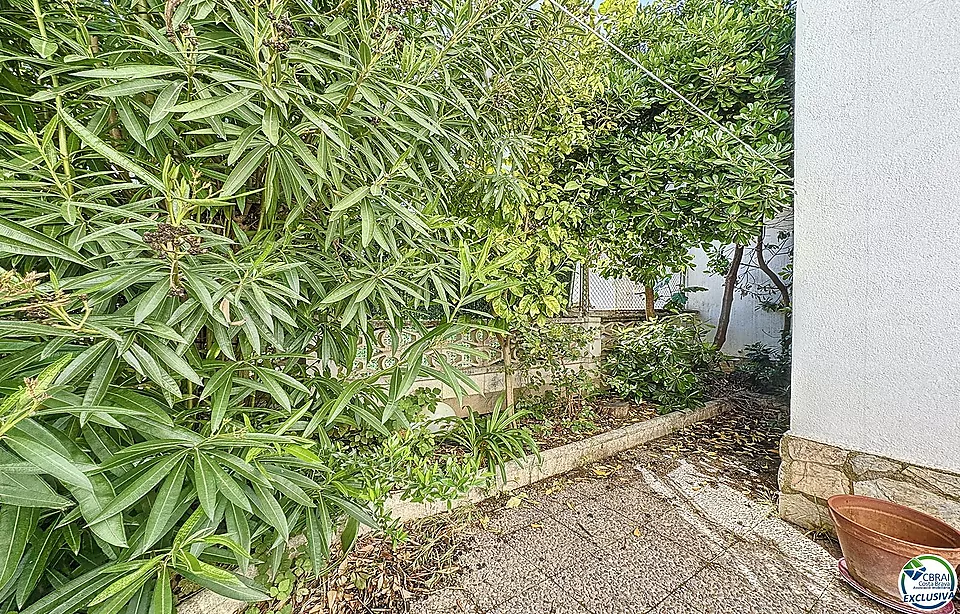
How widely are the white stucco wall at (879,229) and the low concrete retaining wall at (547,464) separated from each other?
1.17 m

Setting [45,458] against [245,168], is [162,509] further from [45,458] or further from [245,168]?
[245,168]

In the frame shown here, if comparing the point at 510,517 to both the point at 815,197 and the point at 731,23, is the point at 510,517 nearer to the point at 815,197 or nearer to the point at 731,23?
the point at 815,197

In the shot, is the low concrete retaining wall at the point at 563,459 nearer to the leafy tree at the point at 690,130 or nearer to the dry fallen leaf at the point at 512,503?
the dry fallen leaf at the point at 512,503

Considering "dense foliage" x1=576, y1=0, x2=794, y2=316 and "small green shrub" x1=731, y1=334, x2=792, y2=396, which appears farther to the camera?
"small green shrub" x1=731, y1=334, x2=792, y2=396

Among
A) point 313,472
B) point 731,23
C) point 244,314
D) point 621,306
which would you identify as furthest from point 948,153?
point 621,306

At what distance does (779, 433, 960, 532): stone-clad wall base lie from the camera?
1.81 metres

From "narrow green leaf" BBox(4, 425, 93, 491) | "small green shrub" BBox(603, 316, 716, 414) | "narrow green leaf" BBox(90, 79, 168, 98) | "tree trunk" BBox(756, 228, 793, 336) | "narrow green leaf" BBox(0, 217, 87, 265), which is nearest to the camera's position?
"narrow green leaf" BBox(4, 425, 93, 491)

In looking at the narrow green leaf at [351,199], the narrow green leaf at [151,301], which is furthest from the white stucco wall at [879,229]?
the narrow green leaf at [151,301]

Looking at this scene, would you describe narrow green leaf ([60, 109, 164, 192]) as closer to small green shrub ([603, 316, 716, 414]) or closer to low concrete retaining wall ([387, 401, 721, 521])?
low concrete retaining wall ([387, 401, 721, 521])

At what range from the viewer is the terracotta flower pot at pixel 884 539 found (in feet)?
5.40

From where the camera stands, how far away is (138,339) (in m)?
1.00

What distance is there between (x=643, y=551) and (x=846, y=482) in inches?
42.6

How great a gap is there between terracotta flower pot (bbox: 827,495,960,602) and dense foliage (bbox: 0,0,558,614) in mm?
1855
